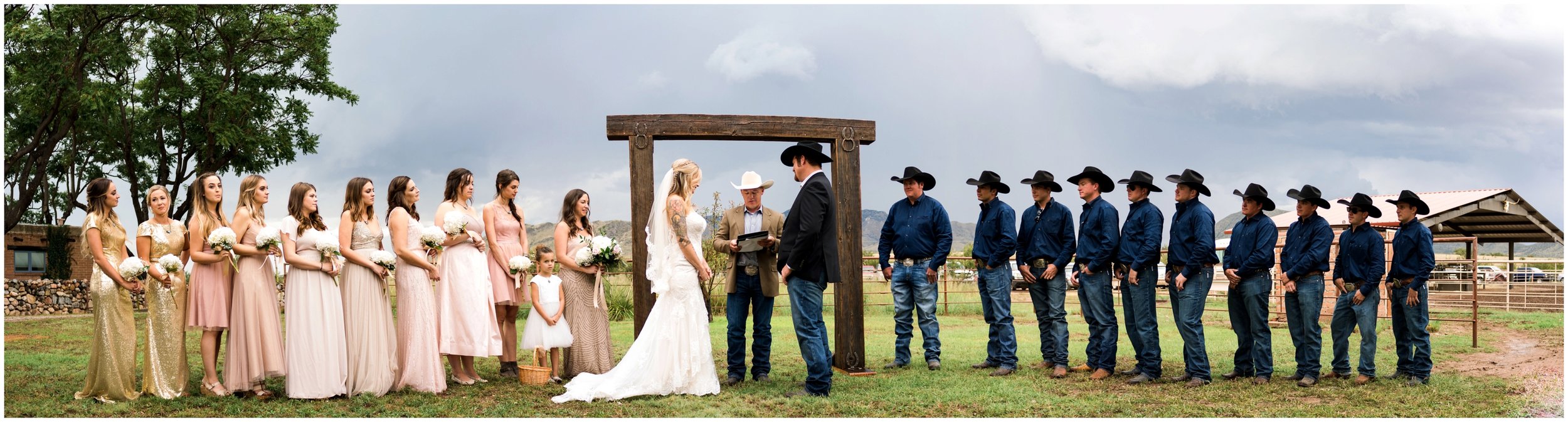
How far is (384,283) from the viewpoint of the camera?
688 cm

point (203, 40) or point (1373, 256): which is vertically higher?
point (203, 40)

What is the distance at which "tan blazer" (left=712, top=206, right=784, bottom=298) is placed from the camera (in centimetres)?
697

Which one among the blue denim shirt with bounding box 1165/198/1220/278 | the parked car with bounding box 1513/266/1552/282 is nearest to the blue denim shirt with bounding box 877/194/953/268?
the blue denim shirt with bounding box 1165/198/1220/278

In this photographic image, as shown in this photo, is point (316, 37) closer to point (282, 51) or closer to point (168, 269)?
point (282, 51)

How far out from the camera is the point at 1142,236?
7.45 meters

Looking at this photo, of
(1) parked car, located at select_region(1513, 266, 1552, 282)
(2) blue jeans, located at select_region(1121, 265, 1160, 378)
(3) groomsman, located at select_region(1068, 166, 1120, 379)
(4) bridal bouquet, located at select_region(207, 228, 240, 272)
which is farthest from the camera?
(1) parked car, located at select_region(1513, 266, 1552, 282)

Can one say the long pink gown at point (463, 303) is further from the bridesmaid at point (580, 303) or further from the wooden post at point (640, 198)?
the wooden post at point (640, 198)

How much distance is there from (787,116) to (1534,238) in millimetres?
23577

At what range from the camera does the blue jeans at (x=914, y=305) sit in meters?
8.47

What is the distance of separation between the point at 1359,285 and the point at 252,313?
7.65 metres

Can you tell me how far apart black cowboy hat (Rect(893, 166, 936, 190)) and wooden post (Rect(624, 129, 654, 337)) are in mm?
2327

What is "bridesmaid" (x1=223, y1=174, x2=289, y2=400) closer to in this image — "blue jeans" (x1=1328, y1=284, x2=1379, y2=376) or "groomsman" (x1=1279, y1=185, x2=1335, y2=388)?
"groomsman" (x1=1279, y1=185, x2=1335, y2=388)

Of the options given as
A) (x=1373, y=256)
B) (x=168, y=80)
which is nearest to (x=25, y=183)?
(x=168, y=80)

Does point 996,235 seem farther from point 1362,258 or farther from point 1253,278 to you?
point 1362,258
